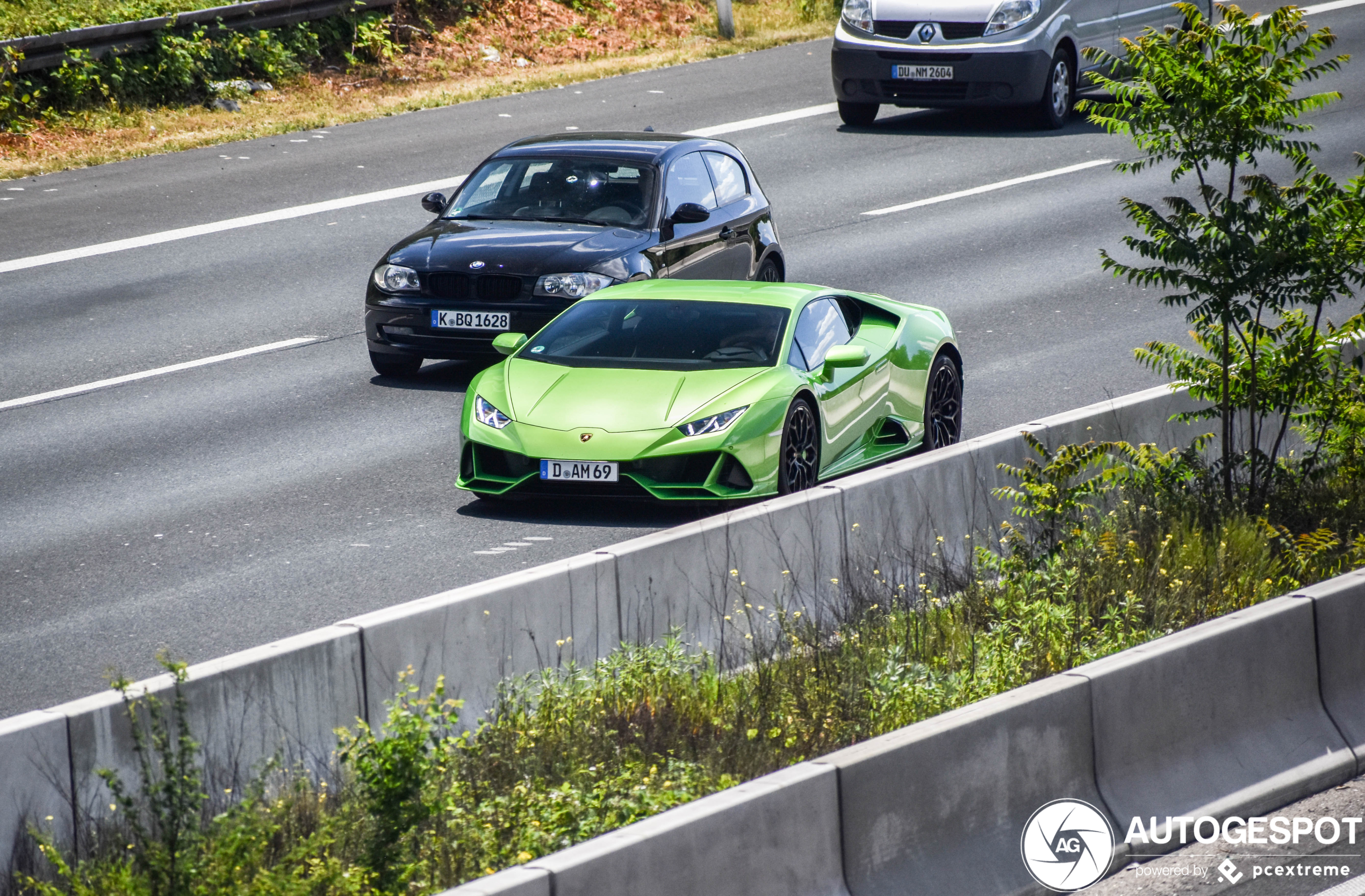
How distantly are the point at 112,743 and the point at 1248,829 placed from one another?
3.85m

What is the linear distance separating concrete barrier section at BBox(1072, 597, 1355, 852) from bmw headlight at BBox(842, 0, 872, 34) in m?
17.4

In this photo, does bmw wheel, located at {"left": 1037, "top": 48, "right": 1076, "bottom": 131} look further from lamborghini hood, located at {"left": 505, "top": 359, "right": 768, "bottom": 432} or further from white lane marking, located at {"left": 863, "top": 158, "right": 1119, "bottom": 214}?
lamborghini hood, located at {"left": 505, "top": 359, "right": 768, "bottom": 432}

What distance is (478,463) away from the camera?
10.8 meters

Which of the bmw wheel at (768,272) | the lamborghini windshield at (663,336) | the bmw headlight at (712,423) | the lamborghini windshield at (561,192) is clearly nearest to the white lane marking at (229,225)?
the lamborghini windshield at (561,192)

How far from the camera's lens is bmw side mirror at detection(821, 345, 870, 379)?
10.9m

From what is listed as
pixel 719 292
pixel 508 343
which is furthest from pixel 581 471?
pixel 719 292

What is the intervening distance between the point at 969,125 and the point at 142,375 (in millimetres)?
13910

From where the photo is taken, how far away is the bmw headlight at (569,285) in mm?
13430

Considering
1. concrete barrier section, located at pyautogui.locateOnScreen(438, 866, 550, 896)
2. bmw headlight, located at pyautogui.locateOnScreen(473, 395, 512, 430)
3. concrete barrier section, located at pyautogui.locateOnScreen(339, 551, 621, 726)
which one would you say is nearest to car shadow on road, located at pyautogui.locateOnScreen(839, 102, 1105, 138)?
bmw headlight, located at pyautogui.locateOnScreen(473, 395, 512, 430)

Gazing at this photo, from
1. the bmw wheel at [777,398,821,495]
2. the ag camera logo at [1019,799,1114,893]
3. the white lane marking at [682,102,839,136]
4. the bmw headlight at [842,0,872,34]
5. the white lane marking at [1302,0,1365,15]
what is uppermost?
the bmw headlight at [842,0,872,34]

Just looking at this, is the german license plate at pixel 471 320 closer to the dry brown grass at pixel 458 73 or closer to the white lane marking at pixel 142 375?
the white lane marking at pixel 142 375

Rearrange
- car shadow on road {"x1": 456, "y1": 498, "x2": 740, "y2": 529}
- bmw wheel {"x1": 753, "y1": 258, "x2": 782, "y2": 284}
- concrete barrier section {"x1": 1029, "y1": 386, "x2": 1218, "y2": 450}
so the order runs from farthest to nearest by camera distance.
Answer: bmw wheel {"x1": 753, "y1": 258, "x2": 782, "y2": 284} < car shadow on road {"x1": 456, "y1": 498, "x2": 740, "y2": 529} < concrete barrier section {"x1": 1029, "y1": 386, "x2": 1218, "y2": 450}

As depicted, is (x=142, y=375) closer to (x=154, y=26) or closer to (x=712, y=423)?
(x=712, y=423)

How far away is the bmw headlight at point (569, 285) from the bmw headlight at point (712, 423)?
3195mm
